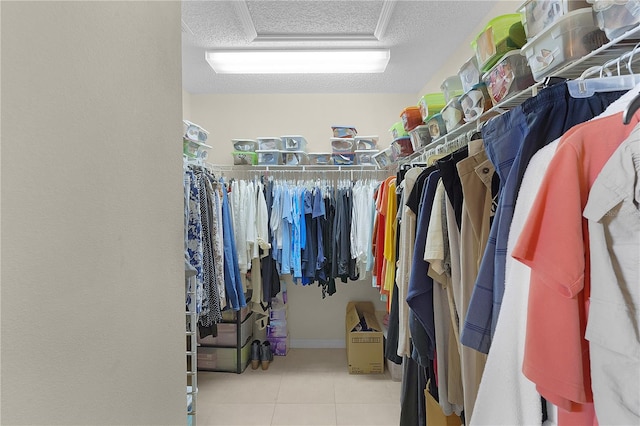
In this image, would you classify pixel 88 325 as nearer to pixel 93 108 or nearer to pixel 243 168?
pixel 93 108

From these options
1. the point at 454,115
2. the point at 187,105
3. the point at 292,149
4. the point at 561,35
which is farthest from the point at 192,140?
the point at 561,35

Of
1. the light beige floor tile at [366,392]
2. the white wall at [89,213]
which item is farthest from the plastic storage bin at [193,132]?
the light beige floor tile at [366,392]

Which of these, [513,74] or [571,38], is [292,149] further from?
[571,38]

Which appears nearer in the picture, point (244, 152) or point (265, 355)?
point (265, 355)

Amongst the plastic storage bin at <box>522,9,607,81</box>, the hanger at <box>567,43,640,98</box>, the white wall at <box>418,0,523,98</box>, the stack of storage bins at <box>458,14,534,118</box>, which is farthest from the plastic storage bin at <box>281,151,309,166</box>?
the hanger at <box>567,43,640,98</box>

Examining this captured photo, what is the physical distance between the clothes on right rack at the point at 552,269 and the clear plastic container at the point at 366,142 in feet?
7.32

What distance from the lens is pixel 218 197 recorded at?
2381 millimetres

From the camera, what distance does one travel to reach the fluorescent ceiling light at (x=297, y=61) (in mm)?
2539

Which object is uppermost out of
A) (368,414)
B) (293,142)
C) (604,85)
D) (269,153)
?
(293,142)

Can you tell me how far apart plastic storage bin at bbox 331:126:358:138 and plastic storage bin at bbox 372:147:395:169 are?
0.33 meters

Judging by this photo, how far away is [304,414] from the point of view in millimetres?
2346

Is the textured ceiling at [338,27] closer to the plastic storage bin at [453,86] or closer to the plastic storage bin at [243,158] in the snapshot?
the plastic storage bin at [453,86]

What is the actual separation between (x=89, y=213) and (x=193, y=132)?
2.22 meters

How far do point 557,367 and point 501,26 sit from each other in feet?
4.39
